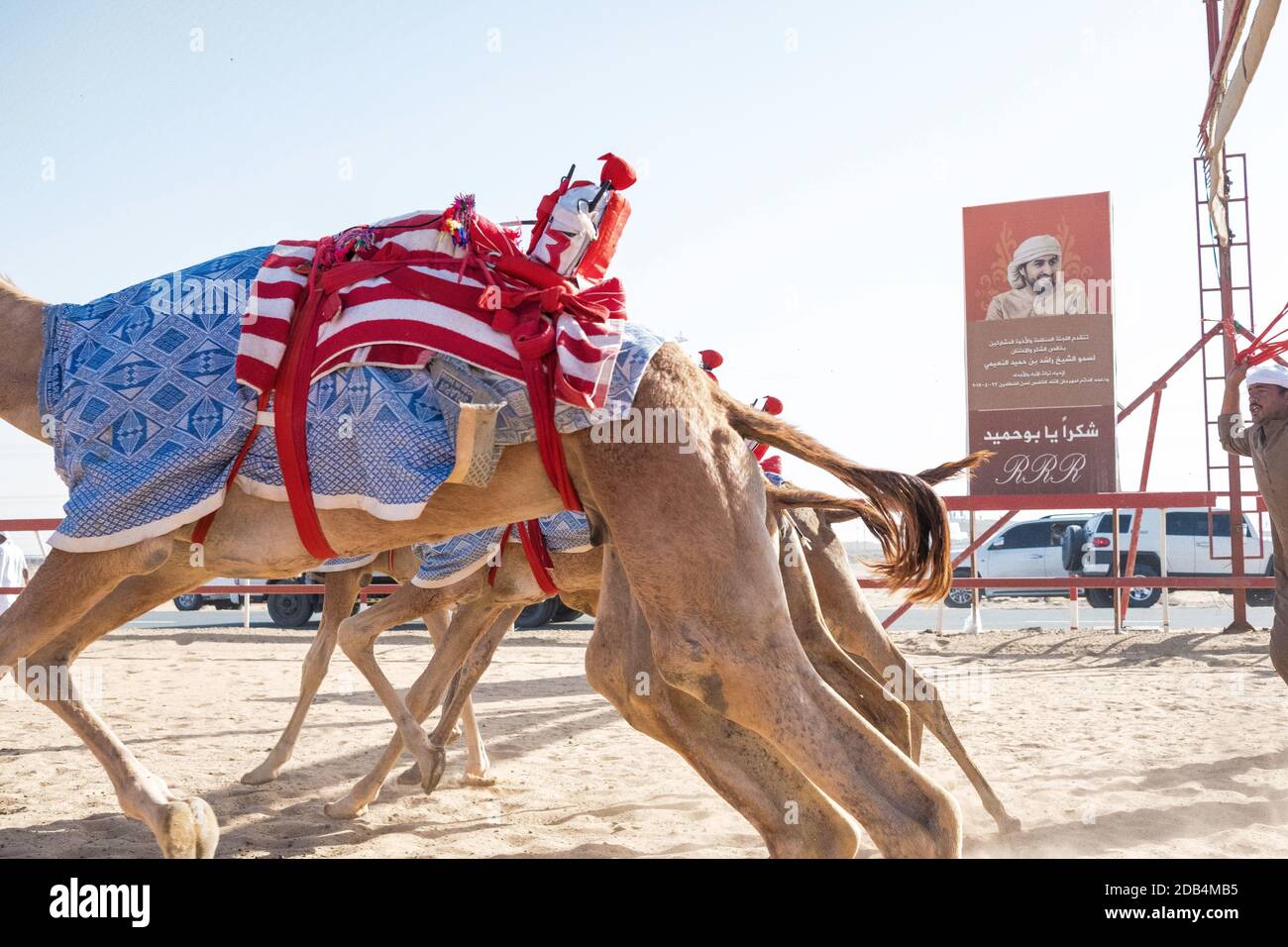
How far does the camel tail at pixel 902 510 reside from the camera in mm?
3473

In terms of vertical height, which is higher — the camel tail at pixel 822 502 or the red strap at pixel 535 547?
the camel tail at pixel 822 502

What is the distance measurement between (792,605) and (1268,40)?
654cm

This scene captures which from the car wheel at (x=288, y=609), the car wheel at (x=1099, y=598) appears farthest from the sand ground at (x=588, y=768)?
the car wheel at (x=1099, y=598)

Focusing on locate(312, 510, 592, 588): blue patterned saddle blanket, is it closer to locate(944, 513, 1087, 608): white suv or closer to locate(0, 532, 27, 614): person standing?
locate(0, 532, 27, 614): person standing

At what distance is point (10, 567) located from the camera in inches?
474

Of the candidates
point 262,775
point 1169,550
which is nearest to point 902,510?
point 262,775

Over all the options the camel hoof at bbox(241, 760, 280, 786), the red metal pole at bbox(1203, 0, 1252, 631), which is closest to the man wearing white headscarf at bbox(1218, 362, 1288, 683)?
the camel hoof at bbox(241, 760, 280, 786)

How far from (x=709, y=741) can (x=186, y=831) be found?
153cm

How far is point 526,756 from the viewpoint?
6.67 metres

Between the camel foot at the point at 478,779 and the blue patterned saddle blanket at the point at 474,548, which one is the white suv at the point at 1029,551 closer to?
the camel foot at the point at 478,779

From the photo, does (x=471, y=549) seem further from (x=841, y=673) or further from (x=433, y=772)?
(x=841, y=673)

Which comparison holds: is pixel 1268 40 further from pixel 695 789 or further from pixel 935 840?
pixel 935 840

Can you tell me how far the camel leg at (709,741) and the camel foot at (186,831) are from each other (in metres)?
1.17

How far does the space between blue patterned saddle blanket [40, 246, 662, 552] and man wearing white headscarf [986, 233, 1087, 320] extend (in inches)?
484
